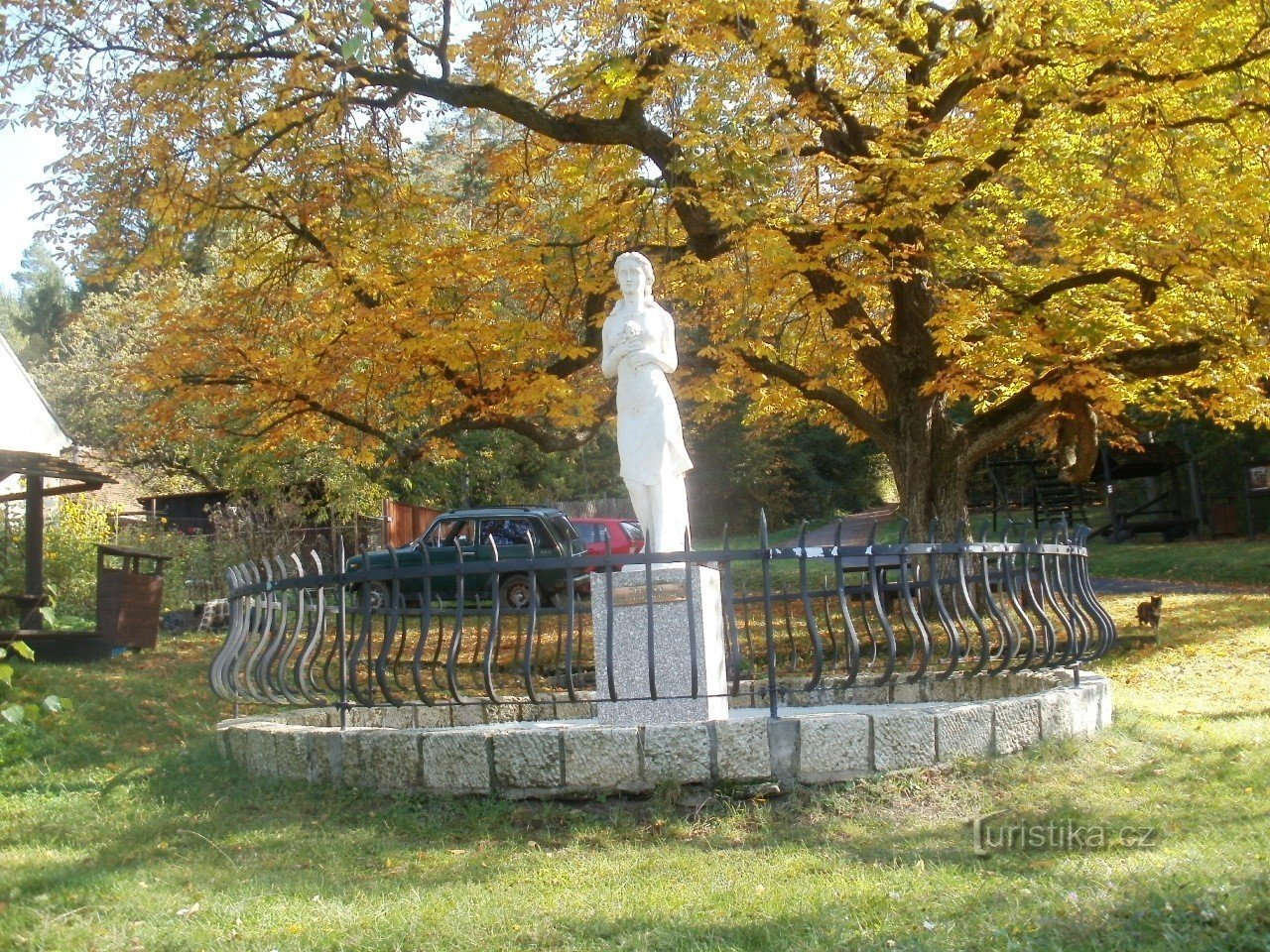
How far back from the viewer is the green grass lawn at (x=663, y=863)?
400 centimetres

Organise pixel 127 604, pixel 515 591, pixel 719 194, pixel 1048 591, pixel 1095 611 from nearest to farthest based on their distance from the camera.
Result: pixel 1048 591 → pixel 1095 611 → pixel 719 194 → pixel 127 604 → pixel 515 591

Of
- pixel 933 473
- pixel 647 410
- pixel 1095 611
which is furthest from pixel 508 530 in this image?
pixel 1095 611

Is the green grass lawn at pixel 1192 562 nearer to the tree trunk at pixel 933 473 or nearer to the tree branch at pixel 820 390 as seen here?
the tree trunk at pixel 933 473

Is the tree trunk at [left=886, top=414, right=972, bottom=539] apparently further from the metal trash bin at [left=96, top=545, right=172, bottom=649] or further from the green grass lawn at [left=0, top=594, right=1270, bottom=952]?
the metal trash bin at [left=96, top=545, right=172, bottom=649]

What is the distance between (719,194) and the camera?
38.8 feet

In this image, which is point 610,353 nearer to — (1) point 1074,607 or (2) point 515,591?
(1) point 1074,607

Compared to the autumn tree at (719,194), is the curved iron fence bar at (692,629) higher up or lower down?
lower down

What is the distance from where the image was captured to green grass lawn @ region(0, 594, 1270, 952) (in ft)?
13.1

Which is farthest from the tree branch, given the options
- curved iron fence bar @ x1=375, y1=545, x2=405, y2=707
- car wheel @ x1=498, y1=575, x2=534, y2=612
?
curved iron fence bar @ x1=375, y1=545, x2=405, y2=707

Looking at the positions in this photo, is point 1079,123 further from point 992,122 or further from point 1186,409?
point 1186,409

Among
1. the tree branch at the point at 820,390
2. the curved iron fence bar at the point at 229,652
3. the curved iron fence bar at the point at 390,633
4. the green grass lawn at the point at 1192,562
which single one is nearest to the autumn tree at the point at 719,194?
the tree branch at the point at 820,390

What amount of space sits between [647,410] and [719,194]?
508 centimetres

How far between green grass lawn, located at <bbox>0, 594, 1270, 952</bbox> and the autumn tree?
6.29 metres

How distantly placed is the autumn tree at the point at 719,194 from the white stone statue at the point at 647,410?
4.13 m
